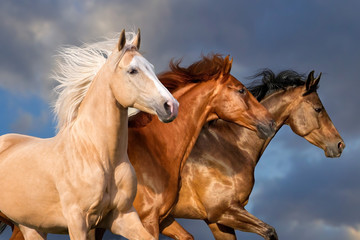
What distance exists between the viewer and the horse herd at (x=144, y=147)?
3.92 meters

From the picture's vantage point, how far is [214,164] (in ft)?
22.4

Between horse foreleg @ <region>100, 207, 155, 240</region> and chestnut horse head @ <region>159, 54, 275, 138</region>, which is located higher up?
chestnut horse head @ <region>159, 54, 275, 138</region>

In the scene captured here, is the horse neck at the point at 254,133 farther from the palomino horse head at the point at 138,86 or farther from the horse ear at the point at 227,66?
the palomino horse head at the point at 138,86

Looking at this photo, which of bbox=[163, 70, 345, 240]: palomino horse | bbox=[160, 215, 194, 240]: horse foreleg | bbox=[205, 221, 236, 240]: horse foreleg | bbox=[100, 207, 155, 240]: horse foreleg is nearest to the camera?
bbox=[100, 207, 155, 240]: horse foreleg

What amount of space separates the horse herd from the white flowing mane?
0.01m

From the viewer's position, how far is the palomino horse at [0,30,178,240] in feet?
12.6

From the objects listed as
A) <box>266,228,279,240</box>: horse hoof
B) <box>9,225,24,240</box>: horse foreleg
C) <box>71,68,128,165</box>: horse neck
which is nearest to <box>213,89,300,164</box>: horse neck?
<box>266,228,279,240</box>: horse hoof

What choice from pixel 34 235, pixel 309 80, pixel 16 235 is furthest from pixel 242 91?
pixel 16 235

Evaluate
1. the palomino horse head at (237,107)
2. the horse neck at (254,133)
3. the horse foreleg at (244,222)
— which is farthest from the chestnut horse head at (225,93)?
the horse foreleg at (244,222)

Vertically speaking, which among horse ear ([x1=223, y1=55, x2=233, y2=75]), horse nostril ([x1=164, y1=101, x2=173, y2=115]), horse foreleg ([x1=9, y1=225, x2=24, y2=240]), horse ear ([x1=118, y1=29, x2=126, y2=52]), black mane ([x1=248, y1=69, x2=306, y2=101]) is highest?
black mane ([x1=248, y1=69, x2=306, y2=101])

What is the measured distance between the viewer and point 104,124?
403 cm

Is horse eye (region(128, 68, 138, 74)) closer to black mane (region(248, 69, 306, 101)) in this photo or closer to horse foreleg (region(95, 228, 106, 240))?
horse foreleg (region(95, 228, 106, 240))

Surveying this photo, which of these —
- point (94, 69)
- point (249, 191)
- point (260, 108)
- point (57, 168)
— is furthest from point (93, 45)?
point (249, 191)

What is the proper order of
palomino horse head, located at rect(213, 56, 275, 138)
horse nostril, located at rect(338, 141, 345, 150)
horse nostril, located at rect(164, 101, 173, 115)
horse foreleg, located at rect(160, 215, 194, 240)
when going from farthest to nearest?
horse nostril, located at rect(338, 141, 345, 150)
palomino horse head, located at rect(213, 56, 275, 138)
horse foreleg, located at rect(160, 215, 194, 240)
horse nostril, located at rect(164, 101, 173, 115)
